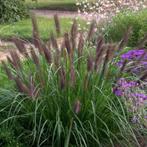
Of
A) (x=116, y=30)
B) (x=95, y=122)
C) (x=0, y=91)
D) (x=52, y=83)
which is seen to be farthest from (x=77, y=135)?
(x=116, y=30)

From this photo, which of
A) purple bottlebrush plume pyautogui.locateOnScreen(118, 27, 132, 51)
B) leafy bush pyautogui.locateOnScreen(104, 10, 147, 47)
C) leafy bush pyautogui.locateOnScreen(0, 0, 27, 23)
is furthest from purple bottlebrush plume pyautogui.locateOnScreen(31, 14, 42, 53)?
leafy bush pyautogui.locateOnScreen(0, 0, 27, 23)

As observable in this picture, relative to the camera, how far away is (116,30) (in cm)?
955

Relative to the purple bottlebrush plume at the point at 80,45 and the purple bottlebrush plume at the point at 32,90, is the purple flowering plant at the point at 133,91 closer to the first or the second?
the purple bottlebrush plume at the point at 80,45

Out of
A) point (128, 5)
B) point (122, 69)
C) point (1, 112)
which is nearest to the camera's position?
point (122, 69)

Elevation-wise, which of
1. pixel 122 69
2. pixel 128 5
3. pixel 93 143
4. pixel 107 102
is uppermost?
pixel 122 69

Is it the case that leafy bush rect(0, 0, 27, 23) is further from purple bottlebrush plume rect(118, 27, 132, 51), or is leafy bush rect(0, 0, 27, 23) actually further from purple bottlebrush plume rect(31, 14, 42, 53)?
purple bottlebrush plume rect(118, 27, 132, 51)

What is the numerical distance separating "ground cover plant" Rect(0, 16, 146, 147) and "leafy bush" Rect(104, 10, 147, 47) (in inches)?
178

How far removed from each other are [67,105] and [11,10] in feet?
36.2

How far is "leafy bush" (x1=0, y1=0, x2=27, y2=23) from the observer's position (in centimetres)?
1493

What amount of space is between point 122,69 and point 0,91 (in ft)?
4.22

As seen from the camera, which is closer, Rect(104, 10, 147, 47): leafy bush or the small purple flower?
the small purple flower

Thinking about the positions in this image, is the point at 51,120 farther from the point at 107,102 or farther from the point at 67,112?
the point at 107,102

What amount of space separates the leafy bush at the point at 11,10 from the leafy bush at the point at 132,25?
5835 mm

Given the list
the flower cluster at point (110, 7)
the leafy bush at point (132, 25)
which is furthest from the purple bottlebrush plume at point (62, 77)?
the flower cluster at point (110, 7)
